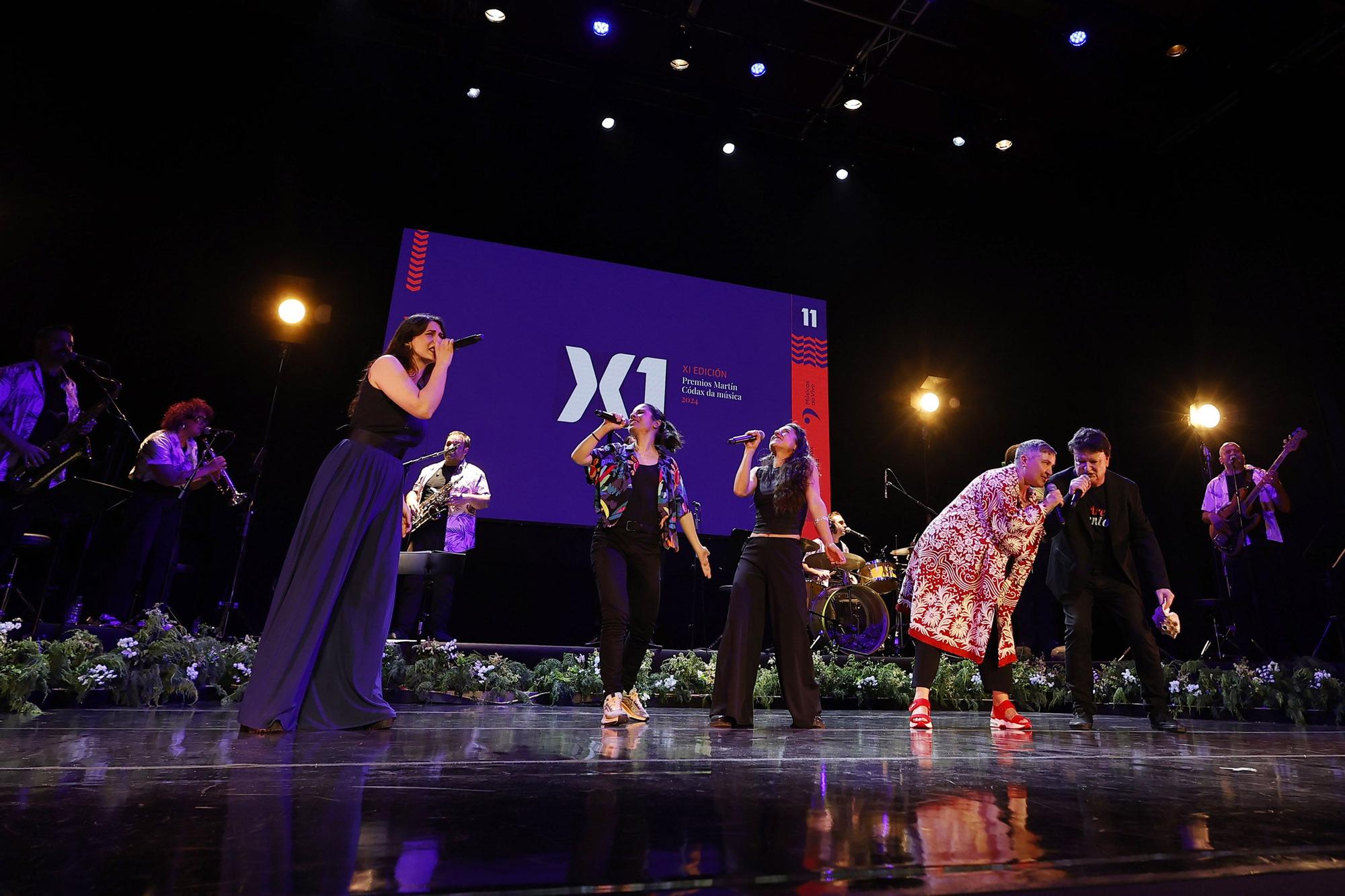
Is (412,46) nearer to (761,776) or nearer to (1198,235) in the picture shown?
(761,776)

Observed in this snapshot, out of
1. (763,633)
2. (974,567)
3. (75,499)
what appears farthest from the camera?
(75,499)

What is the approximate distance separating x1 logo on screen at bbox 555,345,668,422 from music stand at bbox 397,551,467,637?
2.18m

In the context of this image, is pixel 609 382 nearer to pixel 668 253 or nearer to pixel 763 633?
pixel 668 253

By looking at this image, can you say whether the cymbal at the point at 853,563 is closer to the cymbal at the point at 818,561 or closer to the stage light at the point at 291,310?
the cymbal at the point at 818,561

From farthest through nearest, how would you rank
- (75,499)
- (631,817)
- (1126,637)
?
1. (75,499)
2. (1126,637)
3. (631,817)

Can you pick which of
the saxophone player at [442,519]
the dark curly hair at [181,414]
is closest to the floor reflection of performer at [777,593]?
the saxophone player at [442,519]

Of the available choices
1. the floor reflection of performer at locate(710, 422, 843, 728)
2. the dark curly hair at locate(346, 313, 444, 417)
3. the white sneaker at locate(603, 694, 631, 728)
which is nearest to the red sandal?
the floor reflection of performer at locate(710, 422, 843, 728)

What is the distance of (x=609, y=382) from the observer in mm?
7871

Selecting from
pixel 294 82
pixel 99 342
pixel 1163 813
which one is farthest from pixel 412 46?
pixel 1163 813

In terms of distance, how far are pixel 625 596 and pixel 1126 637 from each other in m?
2.73

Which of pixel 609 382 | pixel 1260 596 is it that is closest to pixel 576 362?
pixel 609 382

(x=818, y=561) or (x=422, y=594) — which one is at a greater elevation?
(x=818, y=561)

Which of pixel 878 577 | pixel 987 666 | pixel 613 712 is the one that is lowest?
pixel 613 712

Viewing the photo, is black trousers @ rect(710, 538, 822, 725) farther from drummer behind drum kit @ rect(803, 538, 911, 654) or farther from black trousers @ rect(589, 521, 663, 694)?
drummer behind drum kit @ rect(803, 538, 911, 654)
